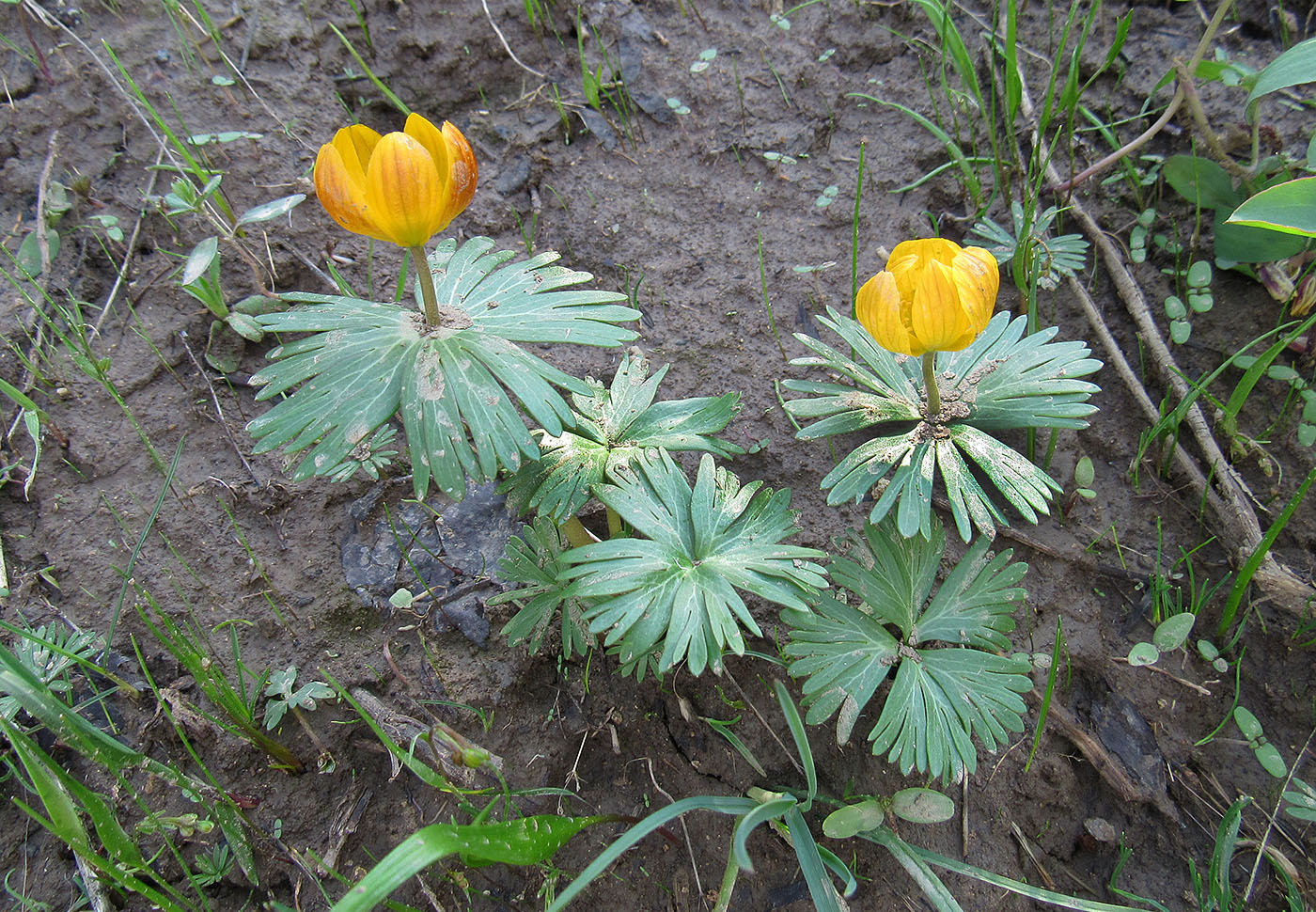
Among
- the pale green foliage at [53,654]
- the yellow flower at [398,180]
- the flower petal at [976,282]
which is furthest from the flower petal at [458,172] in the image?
the pale green foliage at [53,654]

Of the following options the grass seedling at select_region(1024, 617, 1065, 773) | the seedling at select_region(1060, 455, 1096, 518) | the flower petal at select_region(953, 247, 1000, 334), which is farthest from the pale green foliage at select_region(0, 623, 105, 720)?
the seedling at select_region(1060, 455, 1096, 518)

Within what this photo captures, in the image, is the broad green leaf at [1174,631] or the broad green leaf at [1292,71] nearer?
the broad green leaf at [1292,71]

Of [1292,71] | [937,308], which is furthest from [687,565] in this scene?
[1292,71]

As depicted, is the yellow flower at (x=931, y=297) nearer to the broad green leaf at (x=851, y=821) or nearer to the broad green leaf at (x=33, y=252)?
the broad green leaf at (x=851, y=821)

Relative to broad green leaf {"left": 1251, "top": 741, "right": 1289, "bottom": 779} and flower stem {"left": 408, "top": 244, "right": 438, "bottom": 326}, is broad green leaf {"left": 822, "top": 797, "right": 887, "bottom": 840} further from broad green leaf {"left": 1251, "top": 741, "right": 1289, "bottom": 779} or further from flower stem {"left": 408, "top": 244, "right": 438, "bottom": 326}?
flower stem {"left": 408, "top": 244, "right": 438, "bottom": 326}

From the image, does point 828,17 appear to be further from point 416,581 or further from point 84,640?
point 84,640

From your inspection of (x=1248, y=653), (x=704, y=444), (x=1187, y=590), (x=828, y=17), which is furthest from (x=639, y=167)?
(x=1248, y=653)
